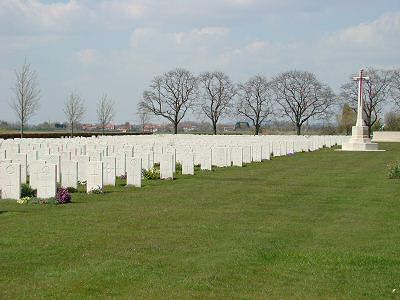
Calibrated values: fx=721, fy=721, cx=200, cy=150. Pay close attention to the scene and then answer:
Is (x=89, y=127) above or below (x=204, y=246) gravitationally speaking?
above

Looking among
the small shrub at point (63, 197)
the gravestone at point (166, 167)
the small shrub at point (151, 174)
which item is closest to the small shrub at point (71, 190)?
the small shrub at point (63, 197)

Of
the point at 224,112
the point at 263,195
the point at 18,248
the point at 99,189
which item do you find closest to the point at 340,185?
the point at 263,195

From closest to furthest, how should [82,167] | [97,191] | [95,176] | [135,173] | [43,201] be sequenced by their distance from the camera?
[43,201], [97,191], [95,176], [135,173], [82,167]

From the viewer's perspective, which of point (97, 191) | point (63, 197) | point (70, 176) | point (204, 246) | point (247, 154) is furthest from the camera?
point (247, 154)

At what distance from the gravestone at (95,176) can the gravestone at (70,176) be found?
20.8 inches

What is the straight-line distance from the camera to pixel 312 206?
13945 millimetres

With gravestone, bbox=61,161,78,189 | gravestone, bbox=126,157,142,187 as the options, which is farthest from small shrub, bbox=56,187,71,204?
gravestone, bbox=126,157,142,187

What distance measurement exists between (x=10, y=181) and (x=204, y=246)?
6.45 metres

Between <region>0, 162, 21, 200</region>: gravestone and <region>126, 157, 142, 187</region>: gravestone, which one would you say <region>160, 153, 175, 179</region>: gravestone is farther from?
<region>0, 162, 21, 200</region>: gravestone

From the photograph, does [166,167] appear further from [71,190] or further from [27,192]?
[27,192]

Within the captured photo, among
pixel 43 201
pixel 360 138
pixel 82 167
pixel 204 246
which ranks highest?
pixel 360 138

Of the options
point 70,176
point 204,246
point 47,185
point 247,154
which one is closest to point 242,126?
point 247,154

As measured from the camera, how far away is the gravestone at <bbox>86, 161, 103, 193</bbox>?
15.9m

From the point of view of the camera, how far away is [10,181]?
1445 cm
